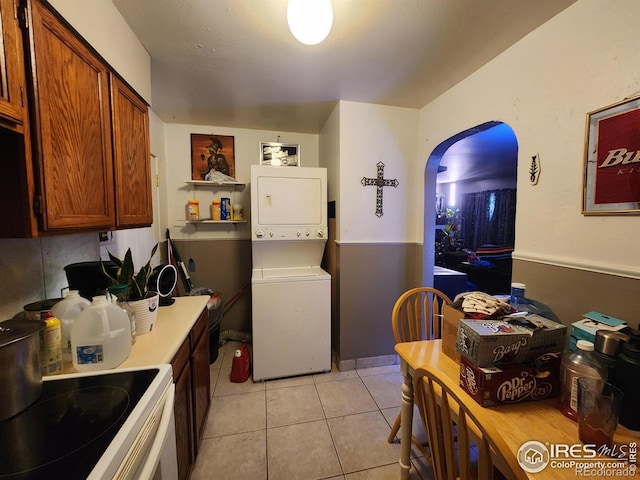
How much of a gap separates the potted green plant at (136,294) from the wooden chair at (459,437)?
1.21 metres

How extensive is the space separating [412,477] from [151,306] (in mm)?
1628

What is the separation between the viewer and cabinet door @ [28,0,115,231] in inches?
32.0

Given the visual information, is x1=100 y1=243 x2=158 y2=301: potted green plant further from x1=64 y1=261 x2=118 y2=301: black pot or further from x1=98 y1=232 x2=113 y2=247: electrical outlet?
x1=98 y1=232 x2=113 y2=247: electrical outlet

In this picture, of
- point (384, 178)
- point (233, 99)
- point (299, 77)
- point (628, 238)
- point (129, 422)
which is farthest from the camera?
point (384, 178)

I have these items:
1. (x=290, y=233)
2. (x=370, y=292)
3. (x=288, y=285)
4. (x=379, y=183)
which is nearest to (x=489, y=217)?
(x=379, y=183)

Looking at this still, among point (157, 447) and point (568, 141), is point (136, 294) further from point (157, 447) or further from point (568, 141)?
point (568, 141)

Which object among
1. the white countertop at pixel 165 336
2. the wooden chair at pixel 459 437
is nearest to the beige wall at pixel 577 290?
the wooden chair at pixel 459 437

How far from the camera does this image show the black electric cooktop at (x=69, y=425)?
21.0 inches

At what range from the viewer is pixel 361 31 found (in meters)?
1.37

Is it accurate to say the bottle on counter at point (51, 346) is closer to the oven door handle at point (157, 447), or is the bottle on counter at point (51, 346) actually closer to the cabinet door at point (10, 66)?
the oven door handle at point (157, 447)

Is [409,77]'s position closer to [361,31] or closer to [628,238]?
[361,31]

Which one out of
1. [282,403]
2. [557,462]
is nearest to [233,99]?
[282,403]

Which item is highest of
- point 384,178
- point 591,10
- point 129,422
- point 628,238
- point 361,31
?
point 361,31

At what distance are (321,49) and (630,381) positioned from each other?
1.99 meters
